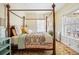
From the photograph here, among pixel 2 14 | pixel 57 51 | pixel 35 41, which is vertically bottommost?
pixel 57 51

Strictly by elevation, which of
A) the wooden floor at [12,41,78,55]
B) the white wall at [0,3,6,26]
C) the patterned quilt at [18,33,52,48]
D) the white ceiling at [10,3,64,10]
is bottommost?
the wooden floor at [12,41,78,55]

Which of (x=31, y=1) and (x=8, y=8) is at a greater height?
(x=31, y=1)

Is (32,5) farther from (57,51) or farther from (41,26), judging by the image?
(57,51)

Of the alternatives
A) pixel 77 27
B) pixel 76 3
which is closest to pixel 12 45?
pixel 77 27

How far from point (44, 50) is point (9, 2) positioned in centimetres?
96

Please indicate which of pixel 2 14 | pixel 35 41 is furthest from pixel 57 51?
pixel 2 14

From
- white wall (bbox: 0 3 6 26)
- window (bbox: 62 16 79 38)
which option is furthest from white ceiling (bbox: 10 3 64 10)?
window (bbox: 62 16 79 38)

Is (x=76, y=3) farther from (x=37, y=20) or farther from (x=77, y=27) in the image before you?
(x=37, y=20)

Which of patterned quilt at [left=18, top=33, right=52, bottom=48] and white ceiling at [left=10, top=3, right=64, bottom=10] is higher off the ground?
white ceiling at [left=10, top=3, right=64, bottom=10]

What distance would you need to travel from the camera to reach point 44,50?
1.93m

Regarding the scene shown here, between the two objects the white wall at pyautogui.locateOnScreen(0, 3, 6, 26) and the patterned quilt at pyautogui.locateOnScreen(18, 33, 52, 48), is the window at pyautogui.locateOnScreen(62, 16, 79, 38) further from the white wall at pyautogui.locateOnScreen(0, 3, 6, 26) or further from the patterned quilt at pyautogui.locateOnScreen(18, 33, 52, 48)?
the white wall at pyautogui.locateOnScreen(0, 3, 6, 26)

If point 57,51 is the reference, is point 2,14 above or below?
above

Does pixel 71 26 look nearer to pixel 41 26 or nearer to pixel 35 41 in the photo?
pixel 41 26

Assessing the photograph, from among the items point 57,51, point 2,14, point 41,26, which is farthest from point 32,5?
point 57,51
